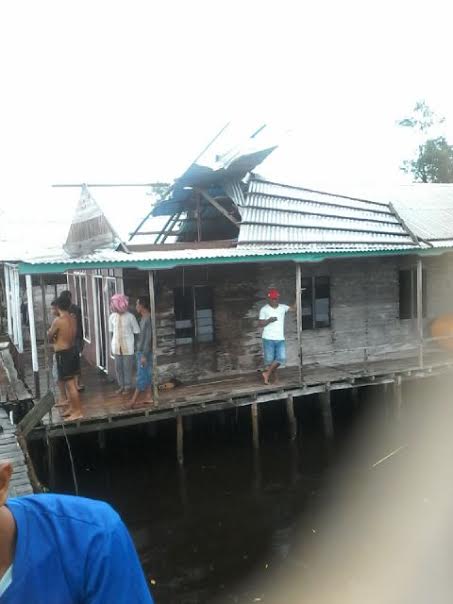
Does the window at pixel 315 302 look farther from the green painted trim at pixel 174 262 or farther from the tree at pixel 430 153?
the tree at pixel 430 153

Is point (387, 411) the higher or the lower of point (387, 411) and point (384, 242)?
the lower

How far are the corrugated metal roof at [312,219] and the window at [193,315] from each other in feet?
4.71

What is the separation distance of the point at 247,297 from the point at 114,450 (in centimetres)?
434

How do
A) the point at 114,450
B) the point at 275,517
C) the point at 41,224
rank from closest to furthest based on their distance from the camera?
the point at 275,517
the point at 114,450
the point at 41,224

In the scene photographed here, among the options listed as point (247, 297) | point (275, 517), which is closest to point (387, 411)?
point (247, 297)

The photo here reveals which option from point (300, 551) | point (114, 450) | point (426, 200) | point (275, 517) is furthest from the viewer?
point (426, 200)

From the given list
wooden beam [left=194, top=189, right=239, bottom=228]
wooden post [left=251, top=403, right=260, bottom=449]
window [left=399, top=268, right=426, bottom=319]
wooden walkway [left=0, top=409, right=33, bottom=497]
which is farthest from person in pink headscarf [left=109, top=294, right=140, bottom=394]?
window [left=399, top=268, right=426, bottom=319]

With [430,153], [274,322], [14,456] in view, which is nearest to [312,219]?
[274,322]

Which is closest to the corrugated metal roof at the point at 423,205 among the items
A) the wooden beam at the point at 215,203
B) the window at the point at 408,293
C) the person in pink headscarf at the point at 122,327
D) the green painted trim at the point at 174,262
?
the window at the point at 408,293

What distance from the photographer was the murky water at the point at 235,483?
23.5ft

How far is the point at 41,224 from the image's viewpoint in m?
19.2

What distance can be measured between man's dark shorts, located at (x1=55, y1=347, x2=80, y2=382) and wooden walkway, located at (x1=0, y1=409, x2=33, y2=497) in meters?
1.10

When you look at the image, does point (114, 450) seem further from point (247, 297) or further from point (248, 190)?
point (248, 190)

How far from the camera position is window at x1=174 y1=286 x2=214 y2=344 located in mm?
11602
